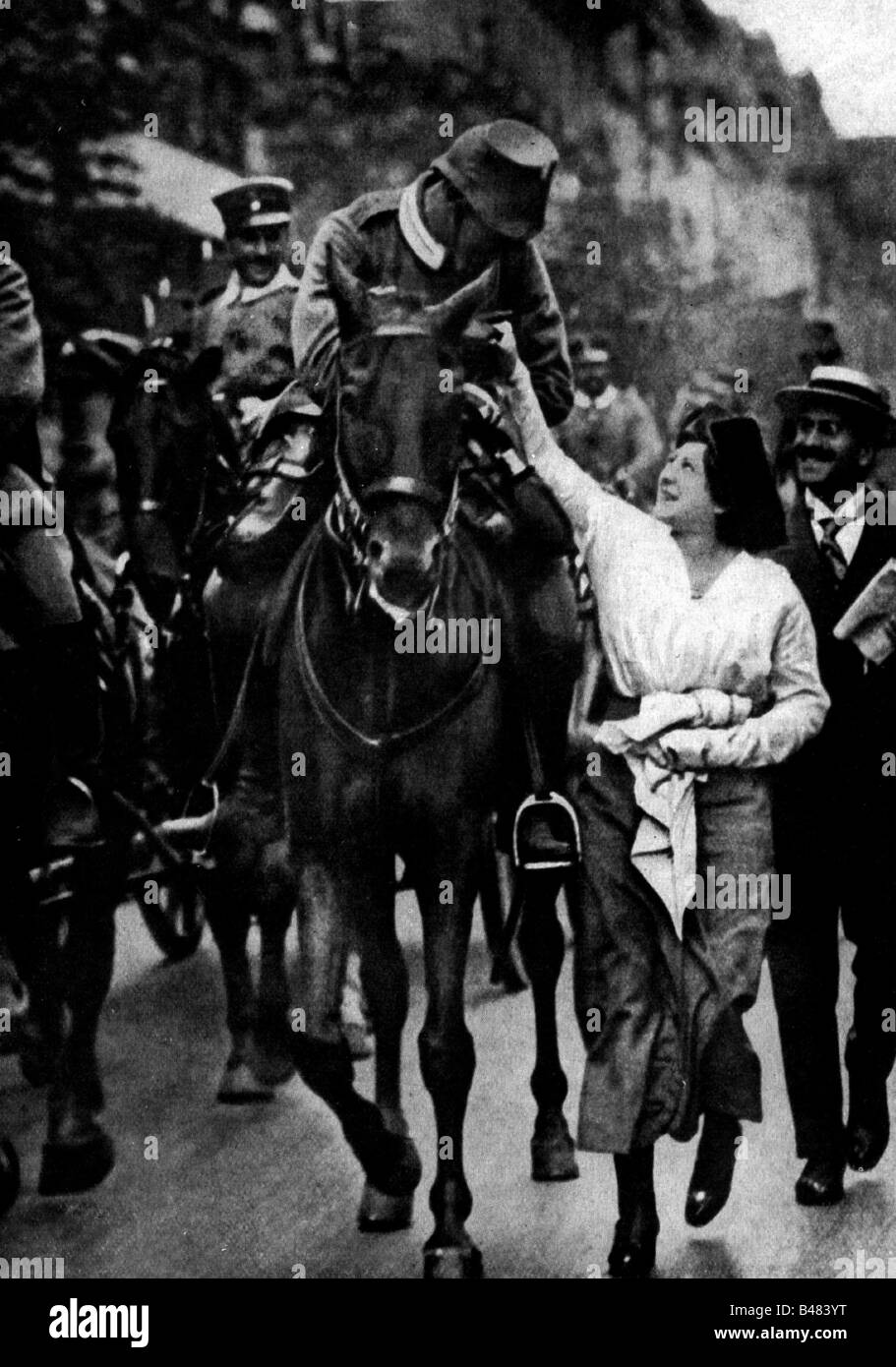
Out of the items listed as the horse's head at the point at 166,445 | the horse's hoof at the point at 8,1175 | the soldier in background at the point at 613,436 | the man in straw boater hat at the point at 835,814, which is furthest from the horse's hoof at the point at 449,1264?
the soldier in background at the point at 613,436

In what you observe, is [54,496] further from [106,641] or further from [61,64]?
[61,64]

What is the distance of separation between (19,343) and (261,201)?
0.91 metres

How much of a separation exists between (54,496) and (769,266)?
244cm

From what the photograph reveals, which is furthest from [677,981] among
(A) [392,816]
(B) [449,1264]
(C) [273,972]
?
(C) [273,972]

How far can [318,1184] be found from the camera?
20.0 ft

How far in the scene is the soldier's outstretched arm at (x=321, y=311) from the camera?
600 centimetres

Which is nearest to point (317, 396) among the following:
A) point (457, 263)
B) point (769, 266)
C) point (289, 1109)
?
point (457, 263)

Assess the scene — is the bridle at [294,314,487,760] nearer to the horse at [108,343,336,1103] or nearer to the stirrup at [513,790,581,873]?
the horse at [108,343,336,1103]

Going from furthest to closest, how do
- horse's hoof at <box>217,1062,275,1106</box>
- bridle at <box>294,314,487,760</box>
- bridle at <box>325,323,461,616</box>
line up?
horse's hoof at <box>217,1062,275,1106</box>, bridle at <box>294,314,487,760</box>, bridle at <box>325,323,461,616</box>

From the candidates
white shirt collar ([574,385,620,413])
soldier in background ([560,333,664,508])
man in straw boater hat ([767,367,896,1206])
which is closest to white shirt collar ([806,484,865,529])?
man in straw boater hat ([767,367,896,1206])

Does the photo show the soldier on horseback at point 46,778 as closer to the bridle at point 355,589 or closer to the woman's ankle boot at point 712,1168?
the bridle at point 355,589

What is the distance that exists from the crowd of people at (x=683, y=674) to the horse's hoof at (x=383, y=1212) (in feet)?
2.05

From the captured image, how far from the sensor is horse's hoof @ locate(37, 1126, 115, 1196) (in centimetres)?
620

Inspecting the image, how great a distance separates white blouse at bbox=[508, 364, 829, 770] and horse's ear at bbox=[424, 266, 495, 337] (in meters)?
0.27
